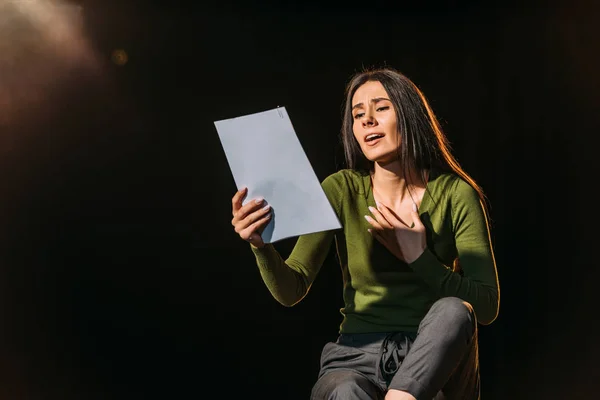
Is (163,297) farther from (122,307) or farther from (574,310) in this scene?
(574,310)

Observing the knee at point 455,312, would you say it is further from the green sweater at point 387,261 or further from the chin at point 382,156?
the chin at point 382,156

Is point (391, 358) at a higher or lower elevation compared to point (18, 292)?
lower

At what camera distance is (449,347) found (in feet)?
3.99

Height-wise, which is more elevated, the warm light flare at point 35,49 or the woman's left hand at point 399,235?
the warm light flare at point 35,49

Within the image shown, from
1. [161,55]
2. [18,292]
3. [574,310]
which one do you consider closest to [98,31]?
[161,55]

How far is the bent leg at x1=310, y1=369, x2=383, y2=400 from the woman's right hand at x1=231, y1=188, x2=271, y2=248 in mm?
278

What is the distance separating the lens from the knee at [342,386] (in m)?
1.25

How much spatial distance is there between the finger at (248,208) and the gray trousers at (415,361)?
0.32m

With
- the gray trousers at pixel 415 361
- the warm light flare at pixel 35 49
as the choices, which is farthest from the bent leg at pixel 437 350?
the warm light flare at pixel 35 49

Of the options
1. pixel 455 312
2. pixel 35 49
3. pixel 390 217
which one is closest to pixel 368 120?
pixel 390 217

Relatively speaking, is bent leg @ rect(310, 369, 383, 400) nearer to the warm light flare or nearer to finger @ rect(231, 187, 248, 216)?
finger @ rect(231, 187, 248, 216)

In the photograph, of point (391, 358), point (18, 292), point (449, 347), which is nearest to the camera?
point (449, 347)

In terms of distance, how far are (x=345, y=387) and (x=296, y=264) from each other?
1.13ft

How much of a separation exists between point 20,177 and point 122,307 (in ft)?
1.43
